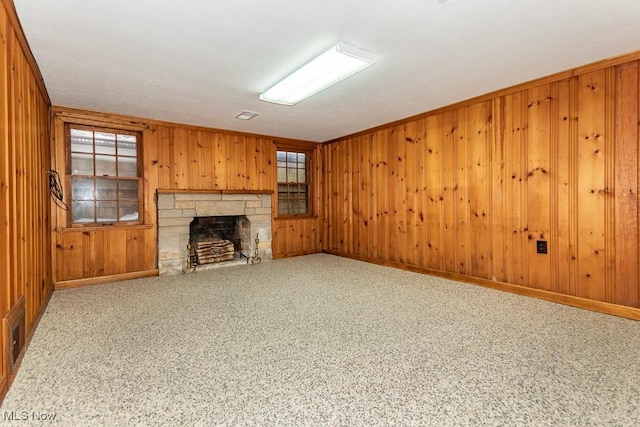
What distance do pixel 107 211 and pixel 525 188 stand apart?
16.9ft

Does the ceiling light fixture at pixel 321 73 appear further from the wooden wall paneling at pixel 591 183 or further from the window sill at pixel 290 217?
the window sill at pixel 290 217

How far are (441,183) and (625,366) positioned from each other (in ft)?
8.44

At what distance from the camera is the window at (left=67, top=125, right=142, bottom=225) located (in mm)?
3986

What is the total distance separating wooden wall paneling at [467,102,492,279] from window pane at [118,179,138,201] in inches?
176

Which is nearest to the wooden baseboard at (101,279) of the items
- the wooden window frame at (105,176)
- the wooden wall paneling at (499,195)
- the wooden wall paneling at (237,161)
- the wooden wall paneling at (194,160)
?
the wooden window frame at (105,176)

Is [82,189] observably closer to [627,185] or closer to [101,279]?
[101,279]

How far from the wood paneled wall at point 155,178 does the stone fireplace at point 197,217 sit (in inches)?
5.0

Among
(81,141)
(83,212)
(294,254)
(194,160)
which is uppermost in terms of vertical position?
(81,141)

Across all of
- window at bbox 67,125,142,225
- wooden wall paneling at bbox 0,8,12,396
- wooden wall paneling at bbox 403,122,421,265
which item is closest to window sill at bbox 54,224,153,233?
window at bbox 67,125,142,225

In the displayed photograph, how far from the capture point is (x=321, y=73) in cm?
272

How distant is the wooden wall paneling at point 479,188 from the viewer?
3564mm

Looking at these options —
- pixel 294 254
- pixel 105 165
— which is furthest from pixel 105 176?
pixel 294 254

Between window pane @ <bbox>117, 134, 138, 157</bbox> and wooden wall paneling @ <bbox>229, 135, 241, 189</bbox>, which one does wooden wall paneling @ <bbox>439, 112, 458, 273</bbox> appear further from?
window pane @ <bbox>117, 134, 138, 157</bbox>

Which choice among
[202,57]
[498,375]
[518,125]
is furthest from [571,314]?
[202,57]
